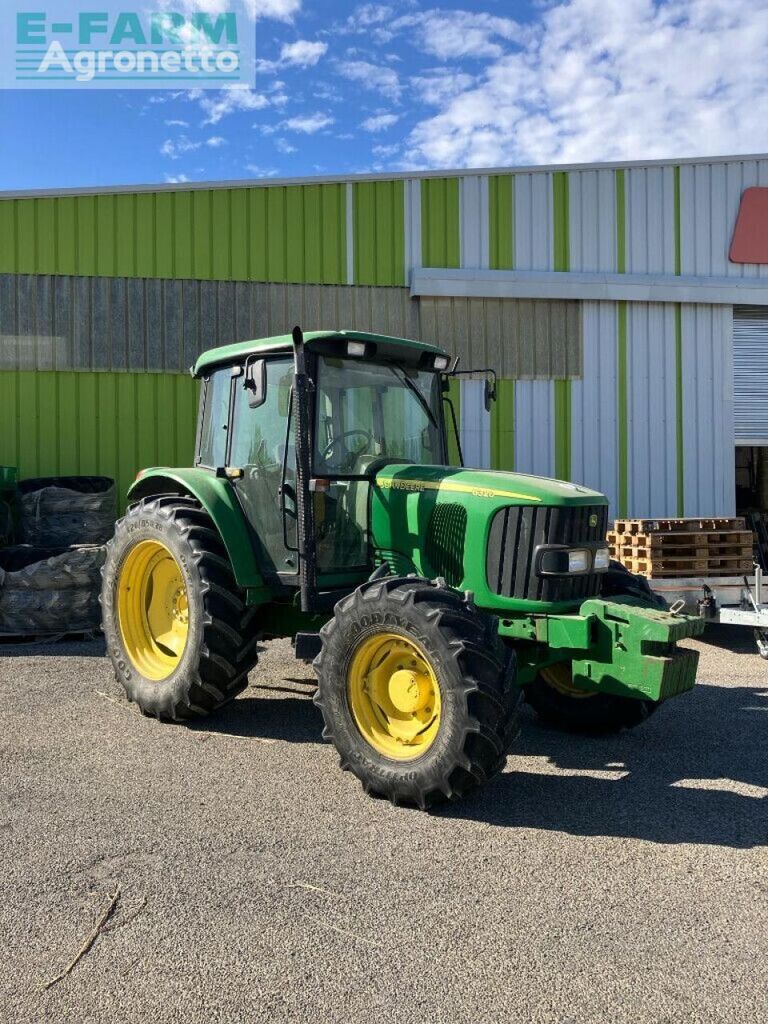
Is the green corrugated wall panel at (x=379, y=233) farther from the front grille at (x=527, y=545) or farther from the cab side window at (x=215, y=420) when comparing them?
the front grille at (x=527, y=545)

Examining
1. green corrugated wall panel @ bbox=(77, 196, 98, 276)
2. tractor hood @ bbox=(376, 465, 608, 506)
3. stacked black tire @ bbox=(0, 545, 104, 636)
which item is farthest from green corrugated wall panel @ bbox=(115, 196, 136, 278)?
tractor hood @ bbox=(376, 465, 608, 506)

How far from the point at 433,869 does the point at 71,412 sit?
30.4 feet

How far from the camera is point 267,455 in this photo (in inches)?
239

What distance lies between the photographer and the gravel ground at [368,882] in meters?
2.99

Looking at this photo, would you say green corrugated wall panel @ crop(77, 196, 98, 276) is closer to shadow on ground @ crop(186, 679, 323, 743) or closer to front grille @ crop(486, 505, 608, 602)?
shadow on ground @ crop(186, 679, 323, 743)

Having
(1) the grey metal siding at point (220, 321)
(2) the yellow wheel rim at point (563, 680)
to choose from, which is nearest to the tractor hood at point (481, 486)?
(2) the yellow wheel rim at point (563, 680)

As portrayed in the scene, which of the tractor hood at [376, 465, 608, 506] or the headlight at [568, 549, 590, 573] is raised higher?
the tractor hood at [376, 465, 608, 506]

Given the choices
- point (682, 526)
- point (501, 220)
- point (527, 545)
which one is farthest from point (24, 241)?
point (527, 545)

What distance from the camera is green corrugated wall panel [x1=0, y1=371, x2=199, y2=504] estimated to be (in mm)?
11609

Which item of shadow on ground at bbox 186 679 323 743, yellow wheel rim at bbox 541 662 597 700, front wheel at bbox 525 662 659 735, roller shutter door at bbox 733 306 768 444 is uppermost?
roller shutter door at bbox 733 306 768 444

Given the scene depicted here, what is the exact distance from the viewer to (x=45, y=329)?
11.6 m

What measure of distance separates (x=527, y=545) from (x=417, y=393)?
1.52 m

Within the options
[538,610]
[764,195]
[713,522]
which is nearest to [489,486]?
[538,610]

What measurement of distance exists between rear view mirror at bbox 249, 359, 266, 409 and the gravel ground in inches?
84.6
